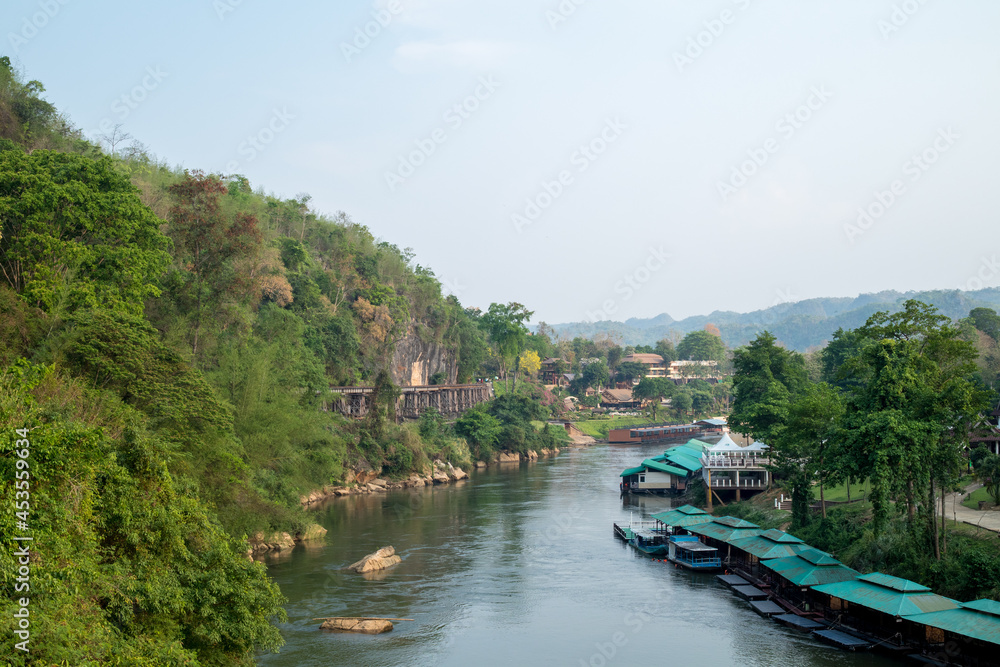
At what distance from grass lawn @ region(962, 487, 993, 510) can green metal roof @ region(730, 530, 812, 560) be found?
5.87m

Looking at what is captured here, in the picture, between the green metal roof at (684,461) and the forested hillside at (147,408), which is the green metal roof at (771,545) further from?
the green metal roof at (684,461)

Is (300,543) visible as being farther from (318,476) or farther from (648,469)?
(648,469)

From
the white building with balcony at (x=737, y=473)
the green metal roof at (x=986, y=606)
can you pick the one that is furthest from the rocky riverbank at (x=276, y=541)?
the green metal roof at (x=986, y=606)

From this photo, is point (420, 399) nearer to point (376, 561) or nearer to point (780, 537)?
point (376, 561)

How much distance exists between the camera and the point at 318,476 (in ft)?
116

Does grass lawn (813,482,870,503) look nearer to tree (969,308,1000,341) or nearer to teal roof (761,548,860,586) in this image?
teal roof (761,548,860,586)

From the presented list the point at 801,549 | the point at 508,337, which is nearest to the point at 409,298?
the point at 508,337

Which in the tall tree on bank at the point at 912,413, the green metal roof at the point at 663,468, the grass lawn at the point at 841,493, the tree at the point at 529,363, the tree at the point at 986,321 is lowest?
the green metal roof at the point at 663,468

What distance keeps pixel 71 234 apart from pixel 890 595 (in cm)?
2854

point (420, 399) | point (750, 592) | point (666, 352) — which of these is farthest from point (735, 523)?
point (666, 352)

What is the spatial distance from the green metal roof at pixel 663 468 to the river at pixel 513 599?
4.05 m

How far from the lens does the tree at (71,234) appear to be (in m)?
25.3

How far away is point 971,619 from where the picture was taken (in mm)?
17359

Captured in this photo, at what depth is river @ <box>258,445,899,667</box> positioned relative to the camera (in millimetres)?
20469
